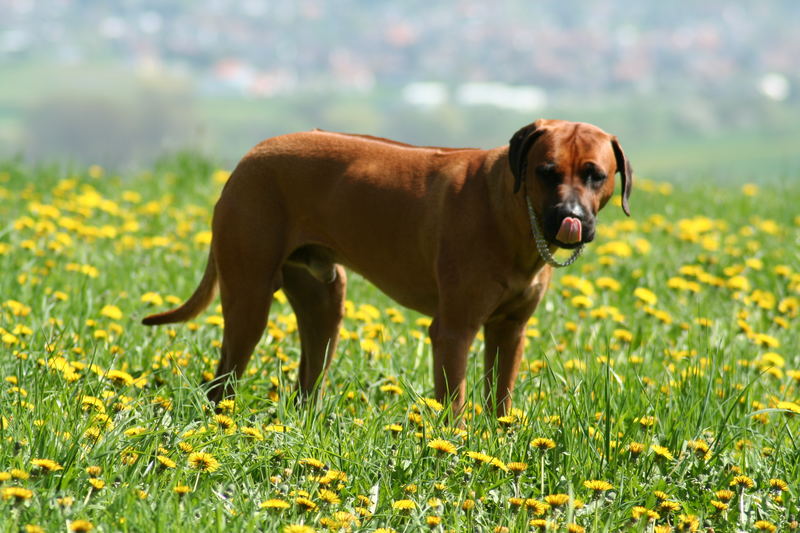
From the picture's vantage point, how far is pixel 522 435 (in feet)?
10.4

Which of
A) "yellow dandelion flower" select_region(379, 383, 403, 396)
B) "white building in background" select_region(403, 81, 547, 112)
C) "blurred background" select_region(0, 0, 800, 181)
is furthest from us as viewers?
"white building in background" select_region(403, 81, 547, 112)

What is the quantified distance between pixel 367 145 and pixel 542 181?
97 centimetres

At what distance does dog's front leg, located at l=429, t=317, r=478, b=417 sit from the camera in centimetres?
362

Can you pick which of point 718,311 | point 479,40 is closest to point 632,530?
point 718,311

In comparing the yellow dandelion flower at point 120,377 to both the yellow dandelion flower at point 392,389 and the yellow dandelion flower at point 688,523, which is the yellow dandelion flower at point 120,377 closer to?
the yellow dandelion flower at point 392,389

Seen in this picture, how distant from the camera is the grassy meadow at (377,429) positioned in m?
2.71

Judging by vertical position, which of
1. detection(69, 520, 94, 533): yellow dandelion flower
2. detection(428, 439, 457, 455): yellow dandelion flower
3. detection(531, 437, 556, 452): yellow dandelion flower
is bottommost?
detection(531, 437, 556, 452): yellow dandelion flower

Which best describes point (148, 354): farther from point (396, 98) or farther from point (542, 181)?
point (396, 98)

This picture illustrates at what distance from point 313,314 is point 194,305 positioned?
0.52m

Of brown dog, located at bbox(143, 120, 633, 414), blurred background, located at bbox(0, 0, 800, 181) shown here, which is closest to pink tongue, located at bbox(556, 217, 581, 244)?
brown dog, located at bbox(143, 120, 633, 414)

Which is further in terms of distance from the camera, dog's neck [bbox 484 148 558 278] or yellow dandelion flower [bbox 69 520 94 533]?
dog's neck [bbox 484 148 558 278]

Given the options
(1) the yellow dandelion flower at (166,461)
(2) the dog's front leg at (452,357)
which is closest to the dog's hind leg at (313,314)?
(2) the dog's front leg at (452,357)

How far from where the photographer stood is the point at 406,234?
12.9 feet

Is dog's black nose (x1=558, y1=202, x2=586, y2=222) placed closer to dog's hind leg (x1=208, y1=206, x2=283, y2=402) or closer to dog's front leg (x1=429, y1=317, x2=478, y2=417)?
dog's front leg (x1=429, y1=317, x2=478, y2=417)
